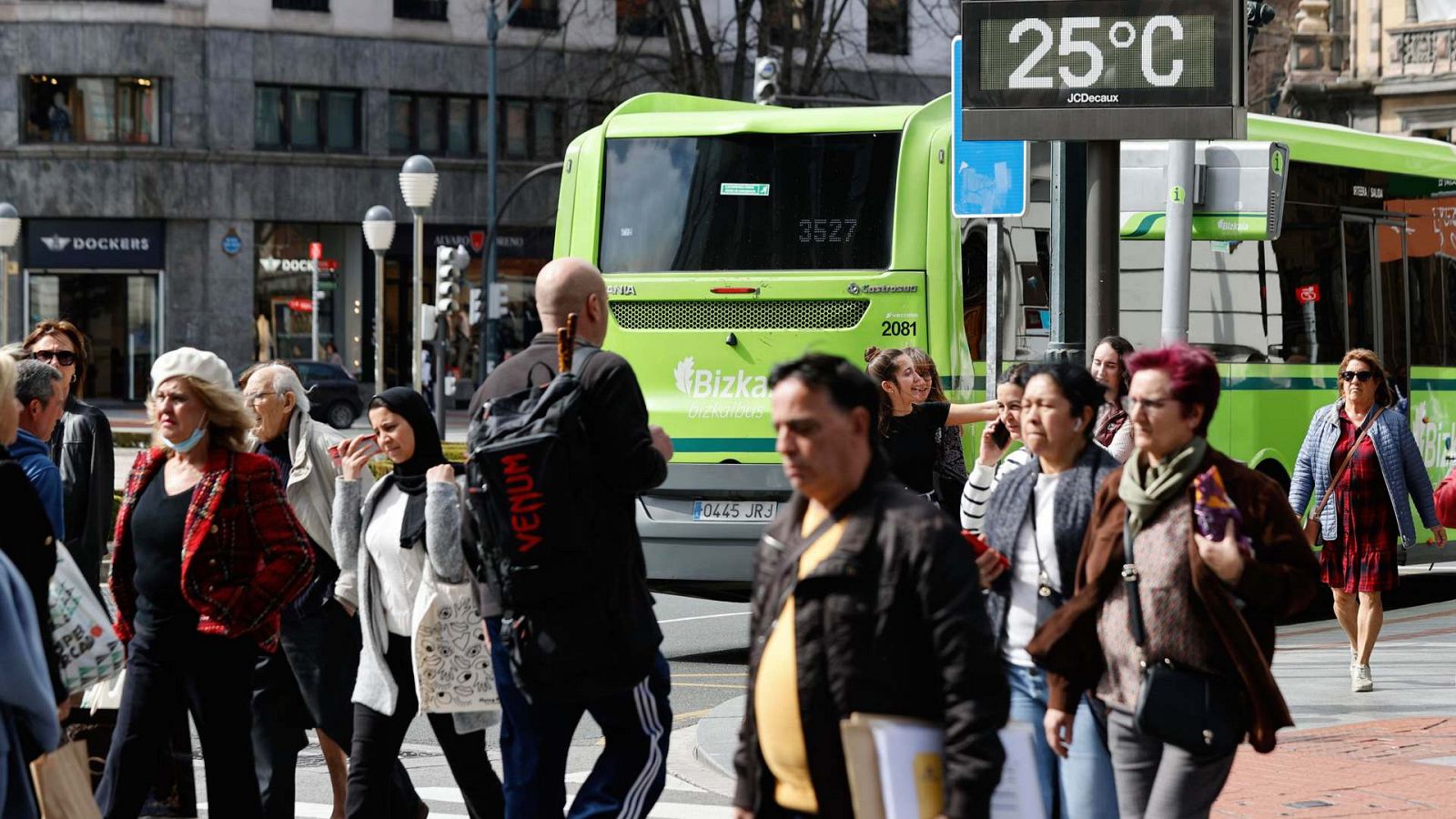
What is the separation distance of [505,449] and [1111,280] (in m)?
3.83

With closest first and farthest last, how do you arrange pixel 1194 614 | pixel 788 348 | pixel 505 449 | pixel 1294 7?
pixel 1194 614 < pixel 505 449 < pixel 788 348 < pixel 1294 7

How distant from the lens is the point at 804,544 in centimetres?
412

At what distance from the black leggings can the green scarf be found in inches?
96.6

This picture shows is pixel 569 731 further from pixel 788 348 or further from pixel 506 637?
pixel 788 348

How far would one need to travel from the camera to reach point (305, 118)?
156 feet

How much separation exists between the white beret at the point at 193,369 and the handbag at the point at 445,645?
852 mm

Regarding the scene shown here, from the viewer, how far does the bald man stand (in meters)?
5.56

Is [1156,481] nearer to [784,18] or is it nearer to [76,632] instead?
[76,632]

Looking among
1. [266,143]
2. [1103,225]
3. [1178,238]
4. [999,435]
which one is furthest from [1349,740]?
[266,143]

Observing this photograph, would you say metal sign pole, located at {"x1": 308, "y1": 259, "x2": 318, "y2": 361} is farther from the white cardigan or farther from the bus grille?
the white cardigan

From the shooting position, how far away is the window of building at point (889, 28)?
4872cm

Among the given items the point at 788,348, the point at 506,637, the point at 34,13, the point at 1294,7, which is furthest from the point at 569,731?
the point at 1294,7

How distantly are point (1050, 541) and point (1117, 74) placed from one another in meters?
3.48

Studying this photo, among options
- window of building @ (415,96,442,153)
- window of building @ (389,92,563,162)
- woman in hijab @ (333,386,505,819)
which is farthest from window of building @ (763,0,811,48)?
woman in hijab @ (333,386,505,819)
